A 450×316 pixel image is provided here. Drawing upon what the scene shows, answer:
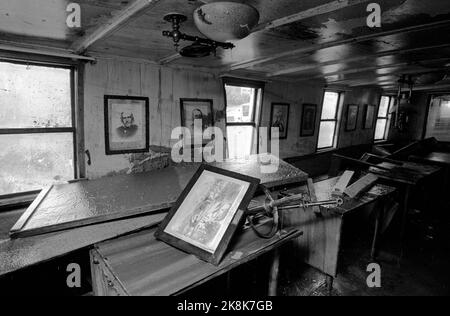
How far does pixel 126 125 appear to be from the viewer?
12.8 feet

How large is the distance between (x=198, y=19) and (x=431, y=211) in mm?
6232

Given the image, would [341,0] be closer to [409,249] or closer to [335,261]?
[335,261]

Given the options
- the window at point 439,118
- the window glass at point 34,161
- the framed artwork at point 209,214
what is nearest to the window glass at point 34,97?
the window glass at point 34,161

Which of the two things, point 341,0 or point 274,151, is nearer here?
point 341,0

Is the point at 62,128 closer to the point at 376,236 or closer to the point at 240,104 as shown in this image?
the point at 240,104

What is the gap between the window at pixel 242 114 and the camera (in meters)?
5.30

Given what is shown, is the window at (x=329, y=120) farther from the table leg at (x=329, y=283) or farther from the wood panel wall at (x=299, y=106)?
the table leg at (x=329, y=283)

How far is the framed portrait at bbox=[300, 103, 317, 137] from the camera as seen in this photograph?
6746 millimetres

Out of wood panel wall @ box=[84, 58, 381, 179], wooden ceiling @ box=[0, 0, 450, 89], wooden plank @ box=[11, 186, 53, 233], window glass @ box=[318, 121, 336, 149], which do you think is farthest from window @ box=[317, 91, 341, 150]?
wooden plank @ box=[11, 186, 53, 233]

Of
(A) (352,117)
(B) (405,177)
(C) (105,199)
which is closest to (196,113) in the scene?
(C) (105,199)

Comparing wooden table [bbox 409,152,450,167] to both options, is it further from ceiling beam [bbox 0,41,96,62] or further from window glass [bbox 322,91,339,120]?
ceiling beam [bbox 0,41,96,62]

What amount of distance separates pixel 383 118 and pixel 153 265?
10.9 meters
